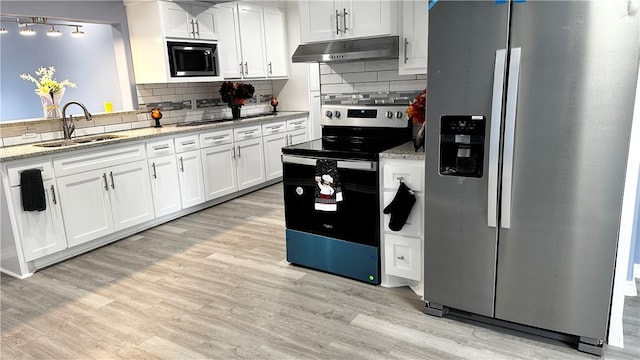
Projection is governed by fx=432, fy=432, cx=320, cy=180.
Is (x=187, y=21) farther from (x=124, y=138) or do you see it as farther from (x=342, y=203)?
(x=342, y=203)

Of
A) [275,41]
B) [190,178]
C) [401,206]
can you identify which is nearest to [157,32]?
[190,178]

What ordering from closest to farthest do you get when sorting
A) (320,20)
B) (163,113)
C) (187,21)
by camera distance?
(320,20)
(187,21)
(163,113)

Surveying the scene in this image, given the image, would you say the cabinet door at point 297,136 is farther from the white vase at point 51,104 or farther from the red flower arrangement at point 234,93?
the white vase at point 51,104

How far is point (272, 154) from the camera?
5.66 metres

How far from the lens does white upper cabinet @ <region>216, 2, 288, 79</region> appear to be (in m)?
5.20

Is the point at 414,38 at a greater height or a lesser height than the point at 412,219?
greater

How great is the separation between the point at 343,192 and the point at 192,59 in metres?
2.84

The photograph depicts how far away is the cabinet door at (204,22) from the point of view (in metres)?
4.78

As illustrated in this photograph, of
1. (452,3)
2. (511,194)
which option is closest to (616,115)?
(511,194)

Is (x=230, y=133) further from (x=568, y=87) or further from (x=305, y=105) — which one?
(x=568, y=87)

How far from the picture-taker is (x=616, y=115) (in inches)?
73.9

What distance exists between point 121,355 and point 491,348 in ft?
6.32

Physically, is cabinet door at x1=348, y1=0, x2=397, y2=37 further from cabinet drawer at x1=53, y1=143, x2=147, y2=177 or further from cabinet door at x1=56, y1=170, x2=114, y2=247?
cabinet door at x1=56, y1=170, x2=114, y2=247

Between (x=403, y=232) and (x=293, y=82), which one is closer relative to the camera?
(x=403, y=232)
